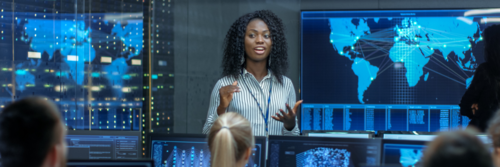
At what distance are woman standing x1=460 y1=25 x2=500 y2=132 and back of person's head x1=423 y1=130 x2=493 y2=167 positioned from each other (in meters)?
2.06

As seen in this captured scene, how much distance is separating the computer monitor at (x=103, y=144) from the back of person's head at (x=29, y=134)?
85cm

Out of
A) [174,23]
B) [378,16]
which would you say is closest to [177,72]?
[174,23]

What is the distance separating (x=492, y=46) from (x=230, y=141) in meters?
2.29

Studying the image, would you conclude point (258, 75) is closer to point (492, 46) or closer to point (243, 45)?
point (243, 45)

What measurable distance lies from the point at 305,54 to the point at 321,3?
56 cm

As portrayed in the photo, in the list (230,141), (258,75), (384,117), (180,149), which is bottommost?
(384,117)

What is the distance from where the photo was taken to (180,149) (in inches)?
65.6

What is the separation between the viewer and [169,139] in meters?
1.68

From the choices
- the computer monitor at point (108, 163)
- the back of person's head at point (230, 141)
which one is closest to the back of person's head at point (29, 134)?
the computer monitor at point (108, 163)

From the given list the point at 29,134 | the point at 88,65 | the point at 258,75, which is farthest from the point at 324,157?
the point at 88,65

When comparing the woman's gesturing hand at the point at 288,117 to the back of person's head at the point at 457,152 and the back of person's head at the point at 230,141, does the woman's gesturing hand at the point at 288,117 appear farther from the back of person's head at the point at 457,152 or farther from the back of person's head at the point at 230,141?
the back of person's head at the point at 457,152

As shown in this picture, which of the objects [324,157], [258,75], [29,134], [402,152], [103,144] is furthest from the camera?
[258,75]

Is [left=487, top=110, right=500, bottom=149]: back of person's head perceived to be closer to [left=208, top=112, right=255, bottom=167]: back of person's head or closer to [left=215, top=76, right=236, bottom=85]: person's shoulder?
[left=208, top=112, right=255, bottom=167]: back of person's head

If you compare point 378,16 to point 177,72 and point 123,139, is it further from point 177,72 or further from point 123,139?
point 123,139
